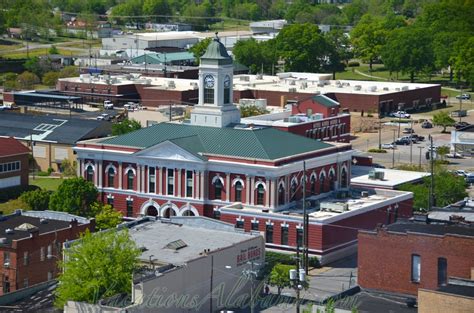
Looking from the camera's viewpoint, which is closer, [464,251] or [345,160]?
[464,251]

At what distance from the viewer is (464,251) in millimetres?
42250

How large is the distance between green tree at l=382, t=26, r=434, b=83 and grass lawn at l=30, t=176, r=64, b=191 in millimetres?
59420

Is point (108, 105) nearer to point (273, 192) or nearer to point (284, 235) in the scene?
point (273, 192)

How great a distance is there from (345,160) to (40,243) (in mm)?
19298

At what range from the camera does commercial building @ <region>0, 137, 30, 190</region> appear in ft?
233

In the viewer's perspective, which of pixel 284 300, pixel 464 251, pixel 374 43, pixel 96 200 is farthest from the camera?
pixel 374 43

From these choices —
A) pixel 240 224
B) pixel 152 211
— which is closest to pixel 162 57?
pixel 152 211

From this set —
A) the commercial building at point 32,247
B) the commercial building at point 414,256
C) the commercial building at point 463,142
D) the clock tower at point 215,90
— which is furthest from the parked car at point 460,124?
the commercial building at point 414,256

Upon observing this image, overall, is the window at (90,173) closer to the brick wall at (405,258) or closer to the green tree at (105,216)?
the green tree at (105,216)

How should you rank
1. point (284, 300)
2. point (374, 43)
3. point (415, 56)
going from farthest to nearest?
point (374, 43)
point (415, 56)
point (284, 300)

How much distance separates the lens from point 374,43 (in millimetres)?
143250

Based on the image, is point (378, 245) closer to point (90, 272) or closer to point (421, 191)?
point (90, 272)

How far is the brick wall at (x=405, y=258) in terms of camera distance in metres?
42.4

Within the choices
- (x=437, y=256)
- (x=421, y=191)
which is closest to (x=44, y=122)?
(x=421, y=191)
